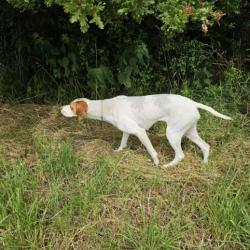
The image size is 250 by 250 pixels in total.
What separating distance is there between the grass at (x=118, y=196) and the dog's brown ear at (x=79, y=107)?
31cm

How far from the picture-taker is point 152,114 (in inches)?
190

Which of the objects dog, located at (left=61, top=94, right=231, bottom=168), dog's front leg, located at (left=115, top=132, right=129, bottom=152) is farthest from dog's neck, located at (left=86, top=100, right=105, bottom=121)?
dog's front leg, located at (left=115, top=132, right=129, bottom=152)

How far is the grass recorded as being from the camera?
13.6 ft

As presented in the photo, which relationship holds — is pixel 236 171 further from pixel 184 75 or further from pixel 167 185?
pixel 184 75

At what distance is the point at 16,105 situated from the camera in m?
6.52

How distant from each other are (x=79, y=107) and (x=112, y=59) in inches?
79.8

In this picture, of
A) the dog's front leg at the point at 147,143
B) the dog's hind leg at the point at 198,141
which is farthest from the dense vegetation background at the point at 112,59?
the dog's front leg at the point at 147,143

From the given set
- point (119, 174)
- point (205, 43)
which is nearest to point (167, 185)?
point (119, 174)

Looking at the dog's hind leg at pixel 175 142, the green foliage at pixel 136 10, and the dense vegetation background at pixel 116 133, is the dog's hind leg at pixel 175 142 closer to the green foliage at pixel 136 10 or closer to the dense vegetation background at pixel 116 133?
the dense vegetation background at pixel 116 133

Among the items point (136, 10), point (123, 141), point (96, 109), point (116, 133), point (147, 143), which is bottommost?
point (116, 133)

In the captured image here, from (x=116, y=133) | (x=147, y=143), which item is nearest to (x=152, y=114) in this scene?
(x=147, y=143)

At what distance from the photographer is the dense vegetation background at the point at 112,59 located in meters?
6.41

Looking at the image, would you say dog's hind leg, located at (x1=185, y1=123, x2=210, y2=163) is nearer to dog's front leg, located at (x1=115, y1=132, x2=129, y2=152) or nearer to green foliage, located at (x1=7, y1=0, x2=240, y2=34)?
dog's front leg, located at (x1=115, y1=132, x2=129, y2=152)

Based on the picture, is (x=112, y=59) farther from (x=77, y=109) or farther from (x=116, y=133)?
(x=77, y=109)
